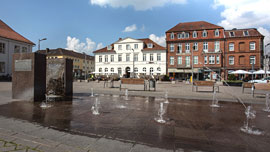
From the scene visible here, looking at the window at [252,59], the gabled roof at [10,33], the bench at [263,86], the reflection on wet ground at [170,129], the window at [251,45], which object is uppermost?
the gabled roof at [10,33]

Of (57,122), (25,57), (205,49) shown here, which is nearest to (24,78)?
(25,57)

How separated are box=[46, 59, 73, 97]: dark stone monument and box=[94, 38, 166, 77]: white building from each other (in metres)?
34.5

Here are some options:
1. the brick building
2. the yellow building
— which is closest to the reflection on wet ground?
the brick building

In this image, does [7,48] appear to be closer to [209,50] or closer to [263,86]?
[263,86]

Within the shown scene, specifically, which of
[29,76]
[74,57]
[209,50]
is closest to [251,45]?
[209,50]

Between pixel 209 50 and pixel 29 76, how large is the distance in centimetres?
4145

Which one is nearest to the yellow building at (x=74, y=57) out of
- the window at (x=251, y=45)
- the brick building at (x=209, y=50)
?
the brick building at (x=209, y=50)

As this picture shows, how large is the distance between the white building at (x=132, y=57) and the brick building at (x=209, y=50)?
308cm

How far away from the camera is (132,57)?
1821 inches

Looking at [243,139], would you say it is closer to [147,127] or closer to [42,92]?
[147,127]

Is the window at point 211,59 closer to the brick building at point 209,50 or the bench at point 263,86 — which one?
the brick building at point 209,50

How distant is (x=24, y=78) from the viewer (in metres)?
7.15

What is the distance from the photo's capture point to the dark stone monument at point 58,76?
8.25 metres

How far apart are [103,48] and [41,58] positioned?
147 feet
